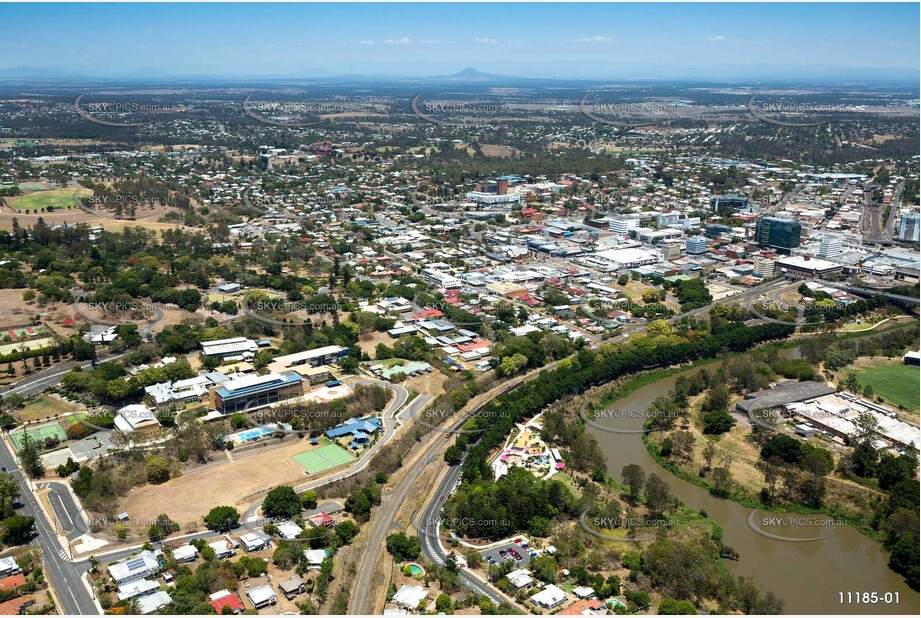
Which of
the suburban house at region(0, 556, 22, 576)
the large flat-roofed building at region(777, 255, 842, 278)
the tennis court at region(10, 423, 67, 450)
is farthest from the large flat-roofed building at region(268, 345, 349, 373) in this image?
the large flat-roofed building at region(777, 255, 842, 278)

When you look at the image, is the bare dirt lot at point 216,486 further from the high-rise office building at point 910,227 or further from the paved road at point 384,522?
the high-rise office building at point 910,227

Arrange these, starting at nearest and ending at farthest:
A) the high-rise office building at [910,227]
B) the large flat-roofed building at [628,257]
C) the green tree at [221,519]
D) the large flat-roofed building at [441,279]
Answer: the green tree at [221,519] → the large flat-roofed building at [441,279] → the large flat-roofed building at [628,257] → the high-rise office building at [910,227]

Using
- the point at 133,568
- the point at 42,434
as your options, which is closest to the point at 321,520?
the point at 133,568

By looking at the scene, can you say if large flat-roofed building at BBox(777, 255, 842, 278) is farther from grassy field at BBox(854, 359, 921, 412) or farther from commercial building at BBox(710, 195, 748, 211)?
commercial building at BBox(710, 195, 748, 211)

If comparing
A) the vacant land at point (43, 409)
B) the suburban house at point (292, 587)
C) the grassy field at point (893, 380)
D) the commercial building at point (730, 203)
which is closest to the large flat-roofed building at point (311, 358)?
the vacant land at point (43, 409)

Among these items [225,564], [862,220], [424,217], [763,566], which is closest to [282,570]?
[225,564]

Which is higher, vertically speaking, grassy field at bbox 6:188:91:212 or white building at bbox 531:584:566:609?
grassy field at bbox 6:188:91:212
